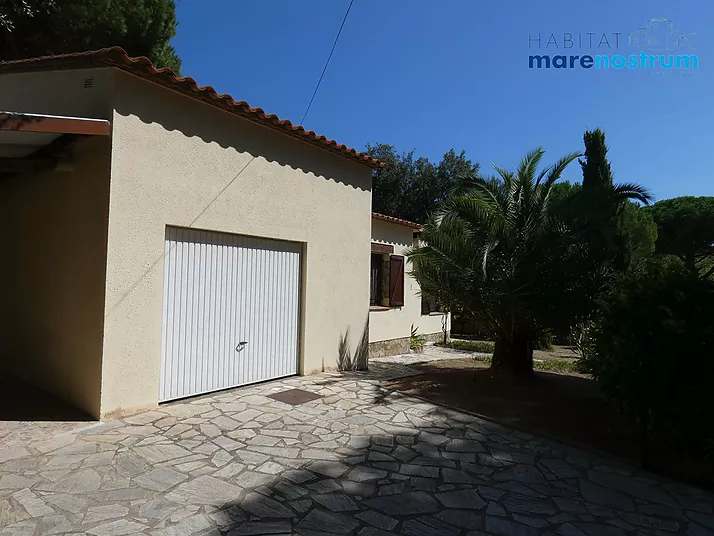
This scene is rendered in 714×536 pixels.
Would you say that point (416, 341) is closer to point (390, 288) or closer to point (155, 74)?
point (390, 288)

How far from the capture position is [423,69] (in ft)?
28.3

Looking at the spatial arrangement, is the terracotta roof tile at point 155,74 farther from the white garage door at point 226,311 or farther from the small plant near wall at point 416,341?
the small plant near wall at point 416,341

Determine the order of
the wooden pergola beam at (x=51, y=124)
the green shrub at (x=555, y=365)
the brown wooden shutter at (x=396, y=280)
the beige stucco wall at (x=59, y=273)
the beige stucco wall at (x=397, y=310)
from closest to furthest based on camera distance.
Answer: the wooden pergola beam at (x=51, y=124)
the beige stucco wall at (x=59, y=273)
the green shrub at (x=555, y=365)
the beige stucco wall at (x=397, y=310)
the brown wooden shutter at (x=396, y=280)

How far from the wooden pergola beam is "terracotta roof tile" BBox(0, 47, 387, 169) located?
725 mm

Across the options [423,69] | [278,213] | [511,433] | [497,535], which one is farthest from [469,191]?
[497,535]

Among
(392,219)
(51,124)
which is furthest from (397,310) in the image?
(51,124)

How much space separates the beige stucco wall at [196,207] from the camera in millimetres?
5379

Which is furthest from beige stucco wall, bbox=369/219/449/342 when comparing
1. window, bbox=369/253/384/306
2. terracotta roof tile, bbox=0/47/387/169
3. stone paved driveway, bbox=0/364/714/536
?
stone paved driveway, bbox=0/364/714/536

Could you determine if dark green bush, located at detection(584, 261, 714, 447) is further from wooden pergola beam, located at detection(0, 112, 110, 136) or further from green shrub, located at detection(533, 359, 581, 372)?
wooden pergola beam, located at detection(0, 112, 110, 136)

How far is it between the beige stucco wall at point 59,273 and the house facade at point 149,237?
0.03 meters

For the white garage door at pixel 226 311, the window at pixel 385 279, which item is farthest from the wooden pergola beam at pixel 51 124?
the window at pixel 385 279

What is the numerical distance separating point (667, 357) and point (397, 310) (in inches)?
329

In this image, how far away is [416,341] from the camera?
45.7ft

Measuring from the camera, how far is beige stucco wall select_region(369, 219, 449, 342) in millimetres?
11883
